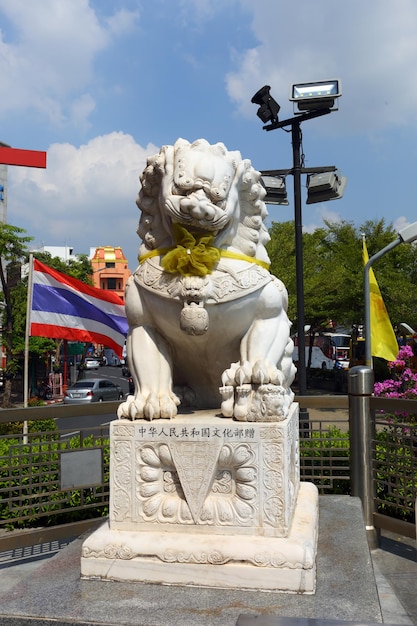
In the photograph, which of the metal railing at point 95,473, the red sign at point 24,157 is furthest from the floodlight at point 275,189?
the metal railing at point 95,473

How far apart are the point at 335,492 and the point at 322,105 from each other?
4.63 meters

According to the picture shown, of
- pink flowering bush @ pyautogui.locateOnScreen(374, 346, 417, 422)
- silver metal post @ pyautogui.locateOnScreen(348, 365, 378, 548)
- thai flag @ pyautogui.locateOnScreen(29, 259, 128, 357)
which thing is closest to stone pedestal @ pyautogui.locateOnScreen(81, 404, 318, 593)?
silver metal post @ pyautogui.locateOnScreen(348, 365, 378, 548)

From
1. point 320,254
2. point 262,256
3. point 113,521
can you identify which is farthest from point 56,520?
point 320,254

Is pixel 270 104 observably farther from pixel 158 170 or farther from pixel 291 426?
pixel 291 426

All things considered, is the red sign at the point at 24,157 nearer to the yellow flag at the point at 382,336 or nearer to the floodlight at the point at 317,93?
the floodlight at the point at 317,93

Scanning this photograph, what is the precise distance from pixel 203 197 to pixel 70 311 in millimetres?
5470

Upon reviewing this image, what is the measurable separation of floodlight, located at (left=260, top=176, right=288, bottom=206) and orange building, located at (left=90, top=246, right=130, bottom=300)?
40.2m

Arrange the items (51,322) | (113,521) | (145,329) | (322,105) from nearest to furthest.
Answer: (113,521) < (145,329) < (322,105) < (51,322)

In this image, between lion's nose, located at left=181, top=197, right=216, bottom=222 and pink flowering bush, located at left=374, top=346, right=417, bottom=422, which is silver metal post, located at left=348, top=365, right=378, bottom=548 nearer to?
pink flowering bush, located at left=374, top=346, right=417, bottom=422

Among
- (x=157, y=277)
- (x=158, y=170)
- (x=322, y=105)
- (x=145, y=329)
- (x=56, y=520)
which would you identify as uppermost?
(x=322, y=105)

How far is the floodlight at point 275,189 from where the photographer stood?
688 centimetres

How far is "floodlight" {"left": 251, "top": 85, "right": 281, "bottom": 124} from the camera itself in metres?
6.69

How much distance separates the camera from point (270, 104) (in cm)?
671

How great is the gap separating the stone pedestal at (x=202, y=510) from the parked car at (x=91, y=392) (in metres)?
14.9
